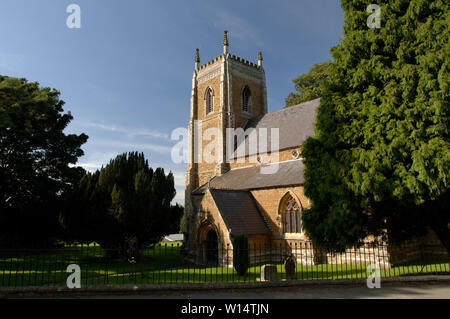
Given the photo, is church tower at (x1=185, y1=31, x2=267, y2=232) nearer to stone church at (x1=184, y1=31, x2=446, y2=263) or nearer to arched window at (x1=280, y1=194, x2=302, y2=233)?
stone church at (x1=184, y1=31, x2=446, y2=263)

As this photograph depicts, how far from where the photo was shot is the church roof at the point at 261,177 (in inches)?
688

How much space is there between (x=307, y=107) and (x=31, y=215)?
22.9 meters

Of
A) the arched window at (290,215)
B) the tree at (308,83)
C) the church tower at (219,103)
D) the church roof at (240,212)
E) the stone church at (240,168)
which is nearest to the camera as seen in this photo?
the church roof at (240,212)

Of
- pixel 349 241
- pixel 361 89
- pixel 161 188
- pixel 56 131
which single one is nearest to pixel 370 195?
pixel 349 241

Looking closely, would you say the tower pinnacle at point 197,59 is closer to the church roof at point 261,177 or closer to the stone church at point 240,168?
the stone church at point 240,168

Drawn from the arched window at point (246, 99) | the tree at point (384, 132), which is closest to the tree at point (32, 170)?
the arched window at point (246, 99)

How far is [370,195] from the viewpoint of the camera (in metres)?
9.45

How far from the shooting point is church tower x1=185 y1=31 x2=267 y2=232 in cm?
2645

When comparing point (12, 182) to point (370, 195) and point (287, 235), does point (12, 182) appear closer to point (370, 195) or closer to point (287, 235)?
point (287, 235)

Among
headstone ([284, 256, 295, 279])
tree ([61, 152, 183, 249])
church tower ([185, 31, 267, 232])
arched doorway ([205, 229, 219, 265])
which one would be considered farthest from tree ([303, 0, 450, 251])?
church tower ([185, 31, 267, 232])

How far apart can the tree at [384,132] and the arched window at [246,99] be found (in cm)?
1774

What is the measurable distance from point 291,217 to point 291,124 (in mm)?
8192

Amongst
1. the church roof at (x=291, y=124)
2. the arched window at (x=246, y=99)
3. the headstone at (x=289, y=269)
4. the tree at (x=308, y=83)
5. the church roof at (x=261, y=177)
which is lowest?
the headstone at (x=289, y=269)

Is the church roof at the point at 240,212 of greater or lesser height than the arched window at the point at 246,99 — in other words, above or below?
below
